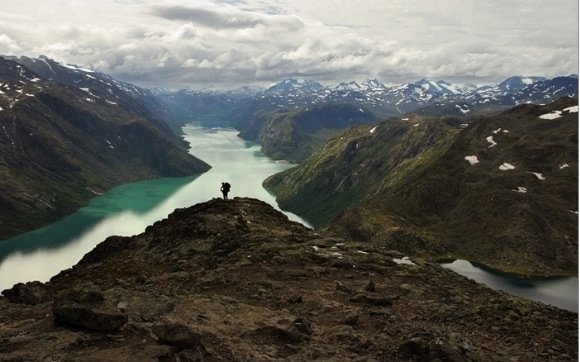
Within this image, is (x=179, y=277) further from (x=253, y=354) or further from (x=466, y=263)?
→ (x=466, y=263)

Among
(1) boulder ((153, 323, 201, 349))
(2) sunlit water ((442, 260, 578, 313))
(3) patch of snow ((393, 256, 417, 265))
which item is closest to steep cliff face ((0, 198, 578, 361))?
(1) boulder ((153, 323, 201, 349))

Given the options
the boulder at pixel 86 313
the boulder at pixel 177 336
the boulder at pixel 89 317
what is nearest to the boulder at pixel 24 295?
the boulder at pixel 86 313

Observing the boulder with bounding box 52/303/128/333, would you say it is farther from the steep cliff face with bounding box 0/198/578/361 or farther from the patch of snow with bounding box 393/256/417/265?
the patch of snow with bounding box 393/256/417/265

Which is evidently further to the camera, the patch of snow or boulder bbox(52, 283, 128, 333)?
the patch of snow

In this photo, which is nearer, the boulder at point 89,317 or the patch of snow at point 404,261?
the boulder at point 89,317

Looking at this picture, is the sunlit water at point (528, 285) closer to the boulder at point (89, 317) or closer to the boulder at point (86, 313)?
the boulder at point (86, 313)

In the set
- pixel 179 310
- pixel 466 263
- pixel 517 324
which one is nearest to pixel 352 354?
pixel 179 310
